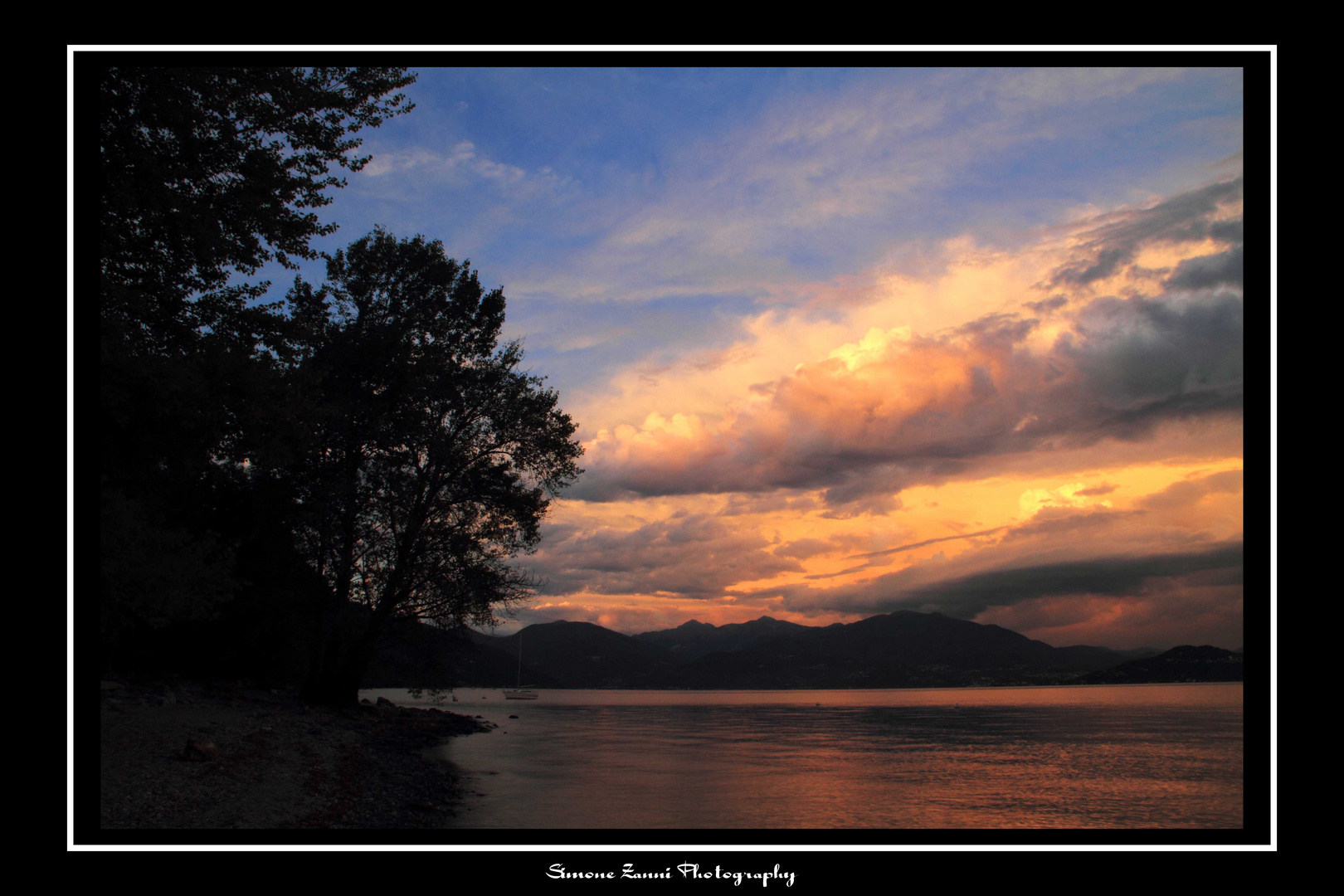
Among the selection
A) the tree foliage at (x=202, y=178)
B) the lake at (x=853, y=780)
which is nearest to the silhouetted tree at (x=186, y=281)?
the tree foliage at (x=202, y=178)

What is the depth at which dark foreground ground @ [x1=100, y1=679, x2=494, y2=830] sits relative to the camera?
555 inches

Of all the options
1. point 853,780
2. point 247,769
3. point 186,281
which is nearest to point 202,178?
point 186,281

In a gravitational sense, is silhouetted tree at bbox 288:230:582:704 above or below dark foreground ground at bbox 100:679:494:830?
above

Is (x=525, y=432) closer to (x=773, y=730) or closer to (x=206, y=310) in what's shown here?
(x=206, y=310)

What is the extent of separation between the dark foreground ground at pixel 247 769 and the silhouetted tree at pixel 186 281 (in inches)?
118

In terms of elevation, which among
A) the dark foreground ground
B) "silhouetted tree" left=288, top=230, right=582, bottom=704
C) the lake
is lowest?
the lake

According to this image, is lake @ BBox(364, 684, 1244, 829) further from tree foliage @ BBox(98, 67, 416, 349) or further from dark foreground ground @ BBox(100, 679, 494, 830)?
tree foliage @ BBox(98, 67, 416, 349)

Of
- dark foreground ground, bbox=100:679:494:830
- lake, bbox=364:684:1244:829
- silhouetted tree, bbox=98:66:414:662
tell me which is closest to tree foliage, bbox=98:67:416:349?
silhouetted tree, bbox=98:66:414:662

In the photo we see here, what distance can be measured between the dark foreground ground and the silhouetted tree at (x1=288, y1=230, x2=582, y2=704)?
5.47 metres

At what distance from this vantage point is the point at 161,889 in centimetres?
985

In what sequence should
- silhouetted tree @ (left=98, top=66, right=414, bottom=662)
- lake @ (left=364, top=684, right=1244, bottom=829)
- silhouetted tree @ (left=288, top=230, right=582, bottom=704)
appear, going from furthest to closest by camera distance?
silhouetted tree @ (left=288, top=230, right=582, bottom=704), lake @ (left=364, top=684, right=1244, bottom=829), silhouetted tree @ (left=98, top=66, right=414, bottom=662)

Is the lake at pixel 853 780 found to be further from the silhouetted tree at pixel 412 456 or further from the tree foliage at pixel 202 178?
the tree foliage at pixel 202 178
